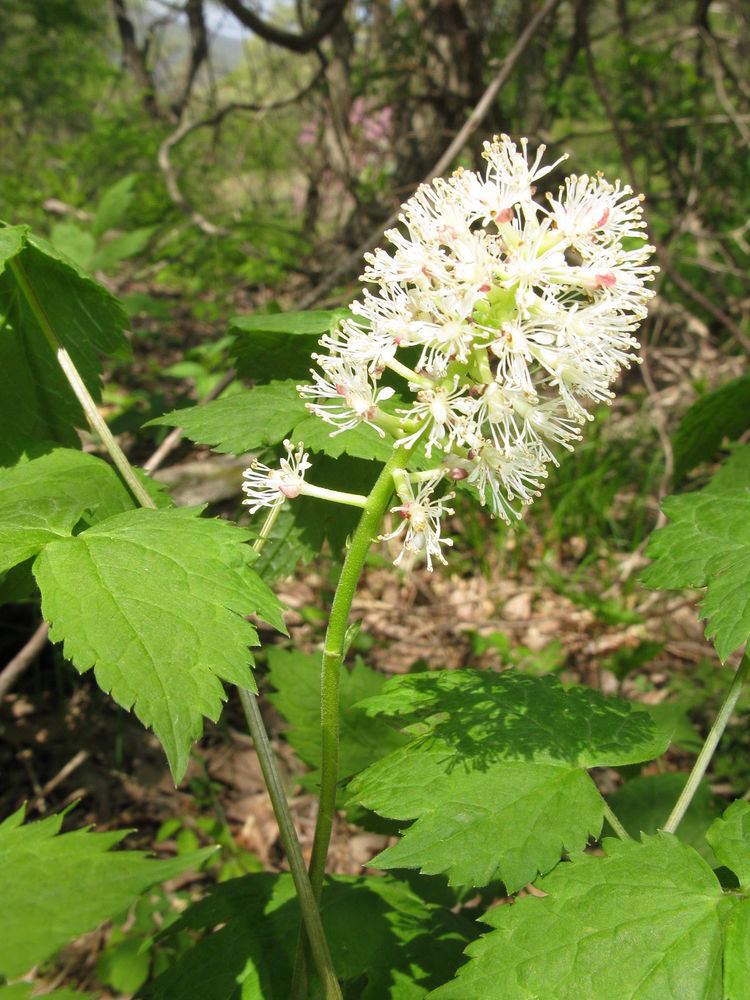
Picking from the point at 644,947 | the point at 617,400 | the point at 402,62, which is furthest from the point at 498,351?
the point at 402,62

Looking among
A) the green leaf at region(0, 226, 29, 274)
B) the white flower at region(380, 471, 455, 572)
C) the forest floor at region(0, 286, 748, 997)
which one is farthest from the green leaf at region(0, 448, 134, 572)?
the forest floor at region(0, 286, 748, 997)

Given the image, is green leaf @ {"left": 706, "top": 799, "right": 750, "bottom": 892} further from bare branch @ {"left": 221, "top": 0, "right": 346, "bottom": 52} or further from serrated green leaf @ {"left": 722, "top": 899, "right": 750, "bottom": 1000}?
bare branch @ {"left": 221, "top": 0, "right": 346, "bottom": 52}

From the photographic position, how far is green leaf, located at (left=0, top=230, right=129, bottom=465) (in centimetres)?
210

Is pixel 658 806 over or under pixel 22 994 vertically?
under

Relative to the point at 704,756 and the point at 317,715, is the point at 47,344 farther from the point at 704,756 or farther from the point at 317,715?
the point at 704,756

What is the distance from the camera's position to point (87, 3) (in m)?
12.1

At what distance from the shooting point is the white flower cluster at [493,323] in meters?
1.43

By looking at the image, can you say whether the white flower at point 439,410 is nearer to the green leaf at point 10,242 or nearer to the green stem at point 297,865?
the green stem at point 297,865

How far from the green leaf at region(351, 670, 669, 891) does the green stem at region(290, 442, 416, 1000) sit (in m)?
0.11

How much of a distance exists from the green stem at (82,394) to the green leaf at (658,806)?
186cm

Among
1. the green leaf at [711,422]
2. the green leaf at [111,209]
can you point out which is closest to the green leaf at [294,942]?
Result: the green leaf at [711,422]

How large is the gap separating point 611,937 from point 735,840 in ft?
1.16

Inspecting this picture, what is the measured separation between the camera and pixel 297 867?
1.57 meters

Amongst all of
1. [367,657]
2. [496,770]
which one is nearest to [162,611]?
[496,770]
